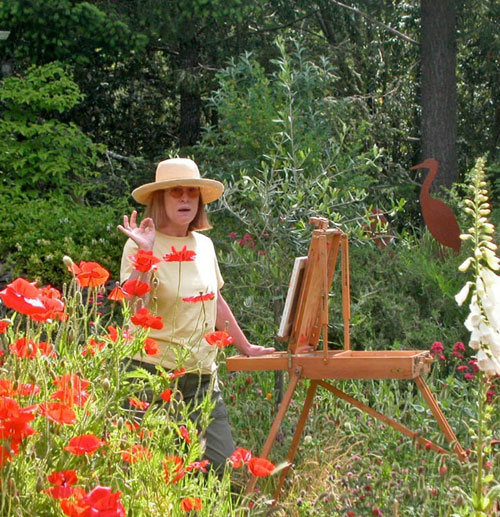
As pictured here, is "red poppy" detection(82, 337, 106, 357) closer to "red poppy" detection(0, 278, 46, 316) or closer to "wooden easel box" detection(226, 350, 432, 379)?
"red poppy" detection(0, 278, 46, 316)

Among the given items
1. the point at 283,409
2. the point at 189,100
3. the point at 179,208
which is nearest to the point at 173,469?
the point at 283,409

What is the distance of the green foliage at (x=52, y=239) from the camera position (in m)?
8.84

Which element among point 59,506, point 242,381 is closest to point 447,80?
point 242,381

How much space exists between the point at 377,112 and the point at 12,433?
11857mm

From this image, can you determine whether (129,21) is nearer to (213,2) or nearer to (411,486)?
(213,2)

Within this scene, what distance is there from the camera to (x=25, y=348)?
2.42m

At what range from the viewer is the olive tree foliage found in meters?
5.65

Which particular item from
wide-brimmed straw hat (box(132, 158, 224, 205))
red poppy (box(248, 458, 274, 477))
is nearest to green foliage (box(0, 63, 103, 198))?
A: wide-brimmed straw hat (box(132, 158, 224, 205))

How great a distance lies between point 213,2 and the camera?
1134 cm

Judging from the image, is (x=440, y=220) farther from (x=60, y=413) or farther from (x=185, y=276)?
(x=60, y=413)

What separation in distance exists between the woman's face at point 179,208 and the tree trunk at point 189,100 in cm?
955

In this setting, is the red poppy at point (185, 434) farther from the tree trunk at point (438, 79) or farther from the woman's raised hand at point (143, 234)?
the tree trunk at point (438, 79)

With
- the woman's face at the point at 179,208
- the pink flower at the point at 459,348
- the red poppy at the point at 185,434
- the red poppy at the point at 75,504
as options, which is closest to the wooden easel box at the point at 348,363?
the woman's face at the point at 179,208

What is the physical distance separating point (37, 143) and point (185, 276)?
759cm
